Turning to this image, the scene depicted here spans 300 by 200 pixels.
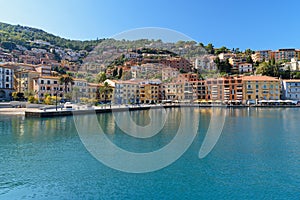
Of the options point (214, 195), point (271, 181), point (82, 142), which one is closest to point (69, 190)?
point (214, 195)

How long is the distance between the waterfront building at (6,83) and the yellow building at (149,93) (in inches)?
1119

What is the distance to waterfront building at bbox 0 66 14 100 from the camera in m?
51.5

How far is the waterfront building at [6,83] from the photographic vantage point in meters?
51.5

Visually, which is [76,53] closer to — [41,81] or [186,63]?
[186,63]

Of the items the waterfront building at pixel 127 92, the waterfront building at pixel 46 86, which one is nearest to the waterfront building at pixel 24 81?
the waterfront building at pixel 46 86

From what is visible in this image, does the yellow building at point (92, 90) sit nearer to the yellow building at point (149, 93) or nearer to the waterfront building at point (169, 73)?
the yellow building at point (149, 93)

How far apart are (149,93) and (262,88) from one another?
2610 cm

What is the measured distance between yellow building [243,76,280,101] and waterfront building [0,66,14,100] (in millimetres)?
49641

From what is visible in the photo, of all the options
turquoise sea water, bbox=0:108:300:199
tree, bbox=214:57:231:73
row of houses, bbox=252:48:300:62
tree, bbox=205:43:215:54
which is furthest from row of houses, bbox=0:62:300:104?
tree, bbox=205:43:215:54

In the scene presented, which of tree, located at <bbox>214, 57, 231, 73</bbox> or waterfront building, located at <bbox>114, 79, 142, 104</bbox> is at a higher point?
tree, located at <bbox>214, 57, 231, 73</bbox>

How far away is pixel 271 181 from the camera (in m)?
9.09

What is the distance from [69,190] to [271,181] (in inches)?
263

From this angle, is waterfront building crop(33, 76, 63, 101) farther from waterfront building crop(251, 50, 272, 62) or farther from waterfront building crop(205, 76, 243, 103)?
waterfront building crop(251, 50, 272, 62)

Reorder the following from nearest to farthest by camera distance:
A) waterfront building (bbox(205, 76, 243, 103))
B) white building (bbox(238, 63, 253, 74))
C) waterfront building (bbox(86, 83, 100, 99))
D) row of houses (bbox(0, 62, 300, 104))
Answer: row of houses (bbox(0, 62, 300, 104)) < waterfront building (bbox(86, 83, 100, 99)) < waterfront building (bbox(205, 76, 243, 103)) < white building (bbox(238, 63, 253, 74))
